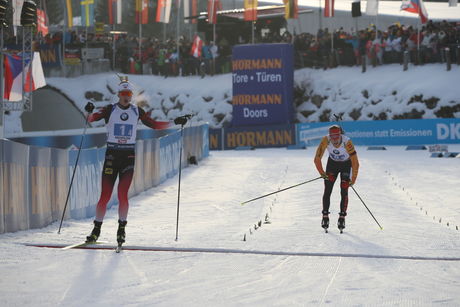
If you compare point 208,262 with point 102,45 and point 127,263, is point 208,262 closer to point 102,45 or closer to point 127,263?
point 127,263

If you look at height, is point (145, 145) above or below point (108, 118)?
below

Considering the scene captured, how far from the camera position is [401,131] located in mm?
31875

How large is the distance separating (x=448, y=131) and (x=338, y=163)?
65.9 ft

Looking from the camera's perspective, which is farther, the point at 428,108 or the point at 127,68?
the point at 127,68

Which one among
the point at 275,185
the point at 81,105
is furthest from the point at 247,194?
the point at 81,105

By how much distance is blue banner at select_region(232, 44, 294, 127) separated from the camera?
113ft

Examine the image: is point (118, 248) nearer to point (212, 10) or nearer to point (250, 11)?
point (250, 11)

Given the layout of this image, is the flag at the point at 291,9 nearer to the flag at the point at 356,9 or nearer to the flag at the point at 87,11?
the flag at the point at 356,9

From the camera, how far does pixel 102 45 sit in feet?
141

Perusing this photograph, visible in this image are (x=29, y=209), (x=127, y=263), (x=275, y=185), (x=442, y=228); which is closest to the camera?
(x=127, y=263)

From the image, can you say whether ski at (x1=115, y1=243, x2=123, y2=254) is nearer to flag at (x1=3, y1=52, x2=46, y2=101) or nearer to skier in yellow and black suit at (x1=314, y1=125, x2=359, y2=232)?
Answer: skier in yellow and black suit at (x1=314, y1=125, x2=359, y2=232)

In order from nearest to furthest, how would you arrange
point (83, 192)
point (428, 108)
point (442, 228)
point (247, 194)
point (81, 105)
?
1. point (442, 228)
2. point (83, 192)
3. point (247, 194)
4. point (428, 108)
5. point (81, 105)

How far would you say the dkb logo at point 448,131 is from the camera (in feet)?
102

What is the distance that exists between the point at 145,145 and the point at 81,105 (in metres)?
22.4
